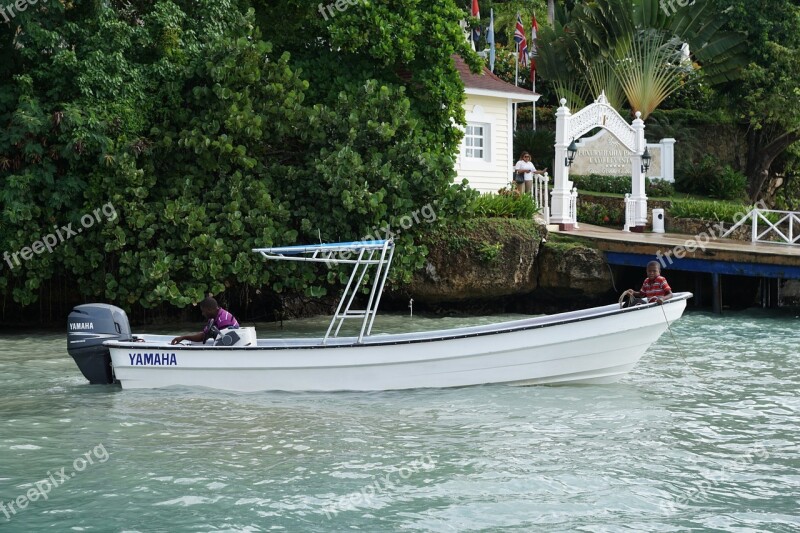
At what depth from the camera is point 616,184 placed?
1337 inches

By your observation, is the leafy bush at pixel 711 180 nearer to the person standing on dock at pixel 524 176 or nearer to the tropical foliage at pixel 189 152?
the person standing on dock at pixel 524 176

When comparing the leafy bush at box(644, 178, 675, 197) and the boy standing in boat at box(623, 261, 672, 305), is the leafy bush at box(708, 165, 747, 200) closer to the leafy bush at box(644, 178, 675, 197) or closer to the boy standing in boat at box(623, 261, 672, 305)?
the leafy bush at box(644, 178, 675, 197)

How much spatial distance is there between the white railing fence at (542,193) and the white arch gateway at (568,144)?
20cm

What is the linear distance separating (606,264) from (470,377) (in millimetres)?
12295

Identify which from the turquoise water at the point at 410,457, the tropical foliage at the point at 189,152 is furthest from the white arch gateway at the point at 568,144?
the turquoise water at the point at 410,457

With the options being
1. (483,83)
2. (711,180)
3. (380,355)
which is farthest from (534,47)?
(380,355)

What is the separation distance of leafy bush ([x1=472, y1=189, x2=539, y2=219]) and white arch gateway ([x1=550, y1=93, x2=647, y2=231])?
175 centimetres

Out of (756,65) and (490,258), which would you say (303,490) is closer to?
(490,258)

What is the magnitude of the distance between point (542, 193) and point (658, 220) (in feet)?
11.7

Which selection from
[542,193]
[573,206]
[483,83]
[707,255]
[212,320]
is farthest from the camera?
[542,193]

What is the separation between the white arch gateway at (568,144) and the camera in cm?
2831

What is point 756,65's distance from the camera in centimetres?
3481

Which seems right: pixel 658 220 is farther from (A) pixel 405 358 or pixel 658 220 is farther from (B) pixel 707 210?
(A) pixel 405 358

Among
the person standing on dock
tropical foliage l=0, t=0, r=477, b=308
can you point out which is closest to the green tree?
the person standing on dock
